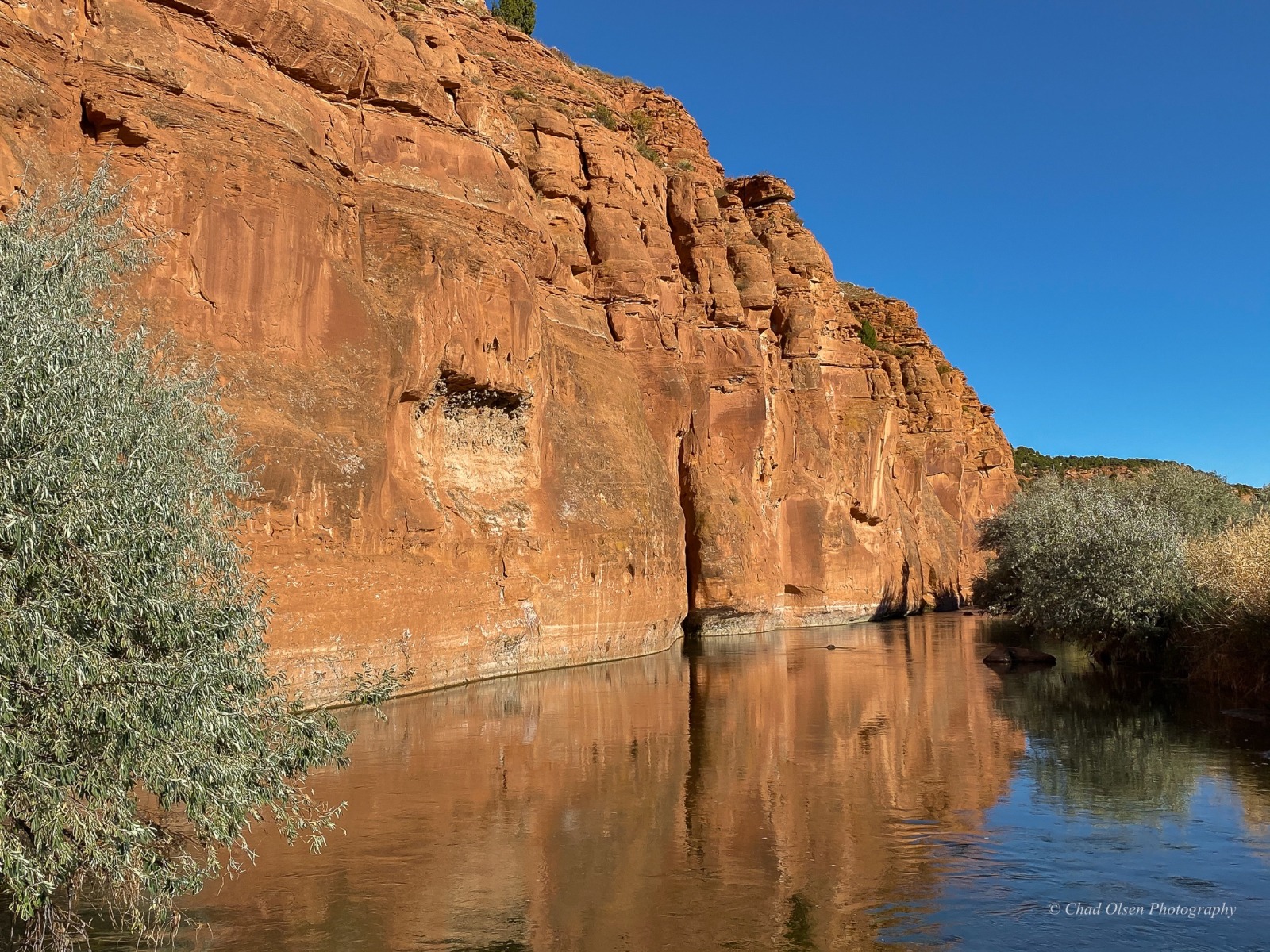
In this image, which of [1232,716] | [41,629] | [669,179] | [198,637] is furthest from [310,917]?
[669,179]

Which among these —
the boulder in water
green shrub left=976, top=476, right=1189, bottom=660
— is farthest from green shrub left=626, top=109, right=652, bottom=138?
the boulder in water

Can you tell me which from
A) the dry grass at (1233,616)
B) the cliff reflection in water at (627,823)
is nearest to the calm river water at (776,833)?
the cliff reflection in water at (627,823)

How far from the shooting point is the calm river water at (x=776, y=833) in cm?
992

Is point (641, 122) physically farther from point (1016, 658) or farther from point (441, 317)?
point (1016, 658)

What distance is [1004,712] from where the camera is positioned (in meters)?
24.9

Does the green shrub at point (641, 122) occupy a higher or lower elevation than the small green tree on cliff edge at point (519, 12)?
lower

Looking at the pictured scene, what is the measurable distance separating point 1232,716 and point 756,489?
34546mm

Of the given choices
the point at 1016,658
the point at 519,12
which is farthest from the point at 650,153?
the point at 1016,658

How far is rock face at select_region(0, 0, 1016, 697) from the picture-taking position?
2152cm

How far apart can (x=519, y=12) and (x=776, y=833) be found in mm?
66269

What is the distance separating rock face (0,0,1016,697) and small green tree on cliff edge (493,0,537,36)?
13587 mm

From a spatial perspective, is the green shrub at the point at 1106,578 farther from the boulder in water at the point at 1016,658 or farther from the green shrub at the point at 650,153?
the green shrub at the point at 650,153

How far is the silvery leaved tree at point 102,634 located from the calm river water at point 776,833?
7.01ft

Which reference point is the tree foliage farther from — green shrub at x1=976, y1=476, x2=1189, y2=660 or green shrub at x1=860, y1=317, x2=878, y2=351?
green shrub at x1=860, y1=317, x2=878, y2=351
